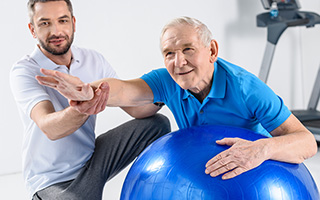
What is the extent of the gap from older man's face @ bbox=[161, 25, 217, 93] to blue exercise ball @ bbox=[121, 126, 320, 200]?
0.21 meters

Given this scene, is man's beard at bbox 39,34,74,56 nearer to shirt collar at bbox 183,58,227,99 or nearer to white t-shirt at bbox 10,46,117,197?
white t-shirt at bbox 10,46,117,197

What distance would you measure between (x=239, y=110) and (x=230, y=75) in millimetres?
149

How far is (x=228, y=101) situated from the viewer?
5.30ft

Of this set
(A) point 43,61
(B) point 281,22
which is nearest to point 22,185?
(A) point 43,61

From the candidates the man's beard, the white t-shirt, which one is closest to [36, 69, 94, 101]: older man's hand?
the white t-shirt

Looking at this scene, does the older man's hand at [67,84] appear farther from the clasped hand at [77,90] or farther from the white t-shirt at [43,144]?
the white t-shirt at [43,144]

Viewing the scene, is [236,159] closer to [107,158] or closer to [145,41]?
[107,158]

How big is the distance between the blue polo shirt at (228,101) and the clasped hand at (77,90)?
0.39 m

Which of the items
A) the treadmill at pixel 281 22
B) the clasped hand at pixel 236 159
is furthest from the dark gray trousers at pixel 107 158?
the treadmill at pixel 281 22

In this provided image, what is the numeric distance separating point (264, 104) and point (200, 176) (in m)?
0.43

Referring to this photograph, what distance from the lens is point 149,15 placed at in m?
3.56

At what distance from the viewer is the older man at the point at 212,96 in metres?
1.33

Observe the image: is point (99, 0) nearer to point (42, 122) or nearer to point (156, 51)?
point (156, 51)

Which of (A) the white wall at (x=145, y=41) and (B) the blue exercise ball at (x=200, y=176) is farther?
(A) the white wall at (x=145, y=41)
